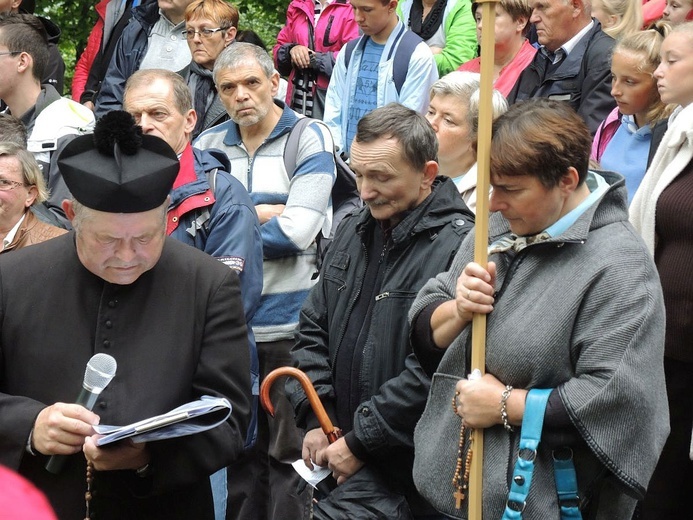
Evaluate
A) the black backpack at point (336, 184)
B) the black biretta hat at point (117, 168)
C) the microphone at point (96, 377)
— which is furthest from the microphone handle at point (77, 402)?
the black backpack at point (336, 184)

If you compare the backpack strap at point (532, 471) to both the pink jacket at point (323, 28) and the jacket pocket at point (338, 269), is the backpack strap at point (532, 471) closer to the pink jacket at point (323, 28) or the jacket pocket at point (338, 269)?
the jacket pocket at point (338, 269)

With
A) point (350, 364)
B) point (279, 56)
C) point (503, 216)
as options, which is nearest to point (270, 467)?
point (350, 364)

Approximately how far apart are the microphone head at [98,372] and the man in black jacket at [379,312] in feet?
4.11

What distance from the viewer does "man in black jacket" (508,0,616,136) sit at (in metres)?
6.93

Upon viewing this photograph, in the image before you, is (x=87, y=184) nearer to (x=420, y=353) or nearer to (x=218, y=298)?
(x=218, y=298)

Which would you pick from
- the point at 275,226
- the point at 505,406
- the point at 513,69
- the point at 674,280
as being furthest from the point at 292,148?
the point at 505,406

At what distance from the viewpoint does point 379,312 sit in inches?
181

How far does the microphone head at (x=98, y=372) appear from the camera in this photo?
11.3 ft

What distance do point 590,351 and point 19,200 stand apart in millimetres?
2943

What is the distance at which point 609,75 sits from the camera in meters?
6.92

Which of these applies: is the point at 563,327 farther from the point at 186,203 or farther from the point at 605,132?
the point at 605,132

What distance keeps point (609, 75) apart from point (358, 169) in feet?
9.01

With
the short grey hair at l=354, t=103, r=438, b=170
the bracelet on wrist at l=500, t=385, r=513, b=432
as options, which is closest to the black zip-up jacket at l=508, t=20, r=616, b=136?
the short grey hair at l=354, t=103, r=438, b=170

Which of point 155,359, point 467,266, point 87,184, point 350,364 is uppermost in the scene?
point 87,184
